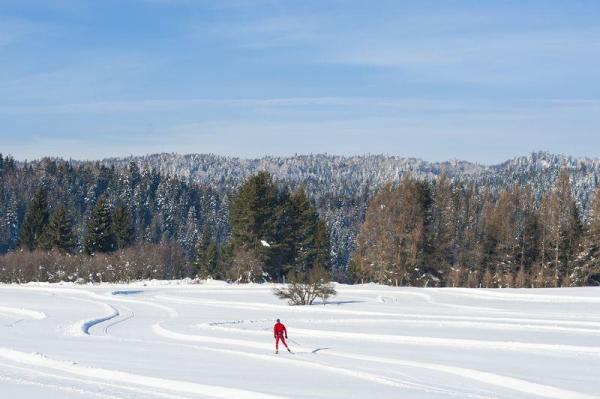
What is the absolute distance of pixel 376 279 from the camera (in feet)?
189

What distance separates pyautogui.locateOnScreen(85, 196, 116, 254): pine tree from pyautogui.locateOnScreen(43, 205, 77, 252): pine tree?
276 centimetres

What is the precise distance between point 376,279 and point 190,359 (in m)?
38.3

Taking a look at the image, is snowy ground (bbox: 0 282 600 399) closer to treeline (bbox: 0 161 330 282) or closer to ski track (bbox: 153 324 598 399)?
ski track (bbox: 153 324 598 399)

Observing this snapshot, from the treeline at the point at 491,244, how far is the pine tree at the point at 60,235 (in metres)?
29.2

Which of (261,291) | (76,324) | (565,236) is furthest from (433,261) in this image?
(76,324)

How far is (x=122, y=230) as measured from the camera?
7481cm

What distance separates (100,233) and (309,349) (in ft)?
171

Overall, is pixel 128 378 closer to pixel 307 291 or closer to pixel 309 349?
pixel 309 349

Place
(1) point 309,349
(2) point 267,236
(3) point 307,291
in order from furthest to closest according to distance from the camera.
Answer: (2) point 267,236 → (3) point 307,291 → (1) point 309,349

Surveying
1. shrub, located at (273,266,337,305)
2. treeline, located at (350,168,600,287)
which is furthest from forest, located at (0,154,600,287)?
shrub, located at (273,266,337,305)

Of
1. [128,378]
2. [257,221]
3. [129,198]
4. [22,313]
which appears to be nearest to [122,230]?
[257,221]

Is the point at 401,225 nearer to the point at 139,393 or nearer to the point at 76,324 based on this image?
the point at 76,324

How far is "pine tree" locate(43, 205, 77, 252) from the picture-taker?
236ft

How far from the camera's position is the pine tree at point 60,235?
71.9 m
